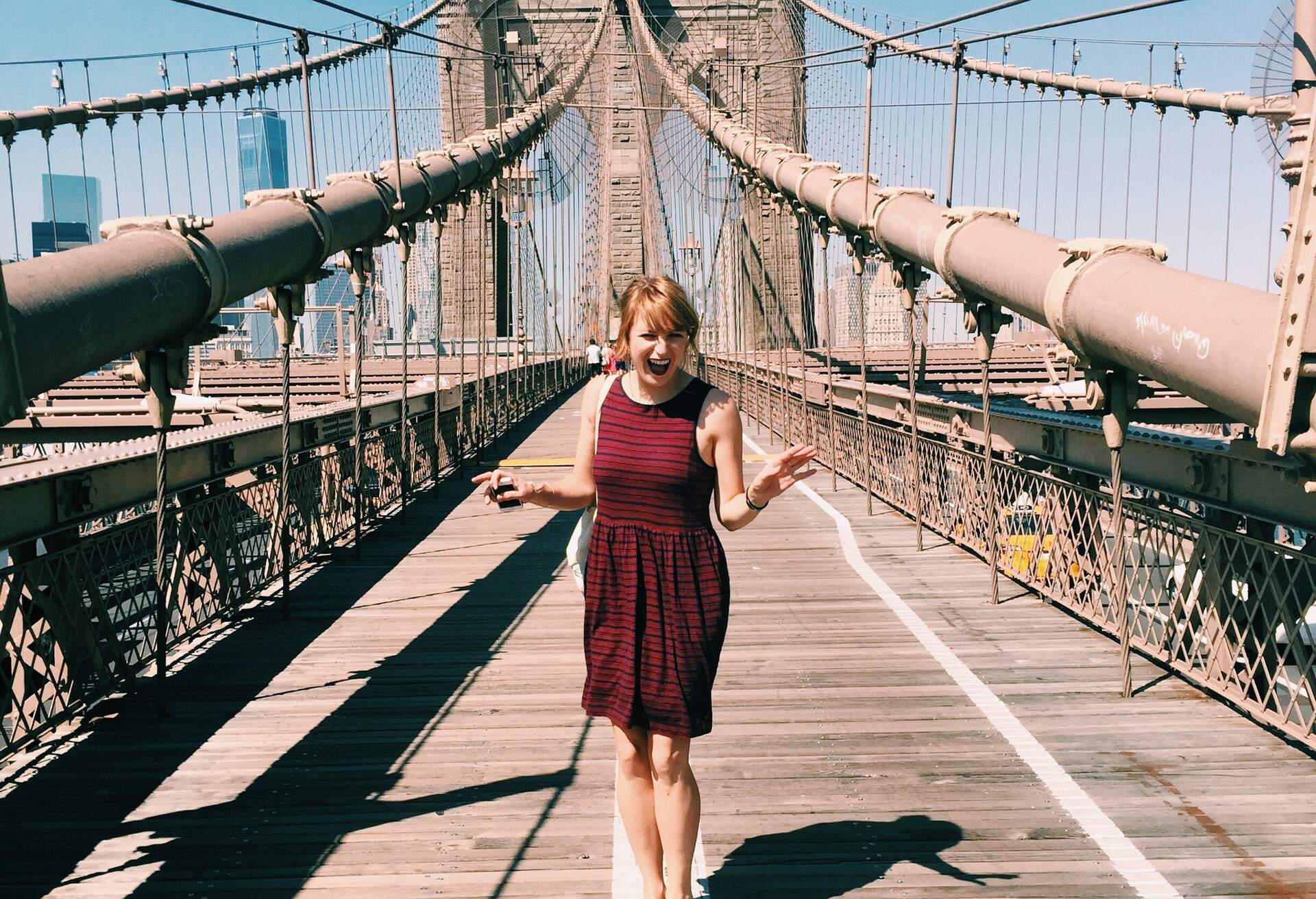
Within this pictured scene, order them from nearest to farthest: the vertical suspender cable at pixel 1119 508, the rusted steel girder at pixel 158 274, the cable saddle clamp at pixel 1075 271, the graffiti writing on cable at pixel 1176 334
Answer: the rusted steel girder at pixel 158 274
the graffiti writing on cable at pixel 1176 334
the cable saddle clamp at pixel 1075 271
the vertical suspender cable at pixel 1119 508

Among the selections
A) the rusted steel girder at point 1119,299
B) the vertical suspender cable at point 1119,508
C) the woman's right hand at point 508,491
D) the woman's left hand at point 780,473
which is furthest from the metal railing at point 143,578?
the vertical suspender cable at point 1119,508

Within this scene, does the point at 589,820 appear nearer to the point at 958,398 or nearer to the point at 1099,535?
the point at 1099,535

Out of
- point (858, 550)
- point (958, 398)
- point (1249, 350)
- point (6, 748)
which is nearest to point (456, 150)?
point (958, 398)

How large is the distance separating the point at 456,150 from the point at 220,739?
11156 millimetres

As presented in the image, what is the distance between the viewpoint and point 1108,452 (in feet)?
21.2

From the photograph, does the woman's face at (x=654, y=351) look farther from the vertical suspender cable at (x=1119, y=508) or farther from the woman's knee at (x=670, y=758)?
the vertical suspender cable at (x=1119, y=508)

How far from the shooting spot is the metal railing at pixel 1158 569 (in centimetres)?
466

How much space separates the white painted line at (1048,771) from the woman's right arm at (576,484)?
74.0 inches

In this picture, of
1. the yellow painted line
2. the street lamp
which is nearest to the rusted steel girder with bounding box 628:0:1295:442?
the yellow painted line

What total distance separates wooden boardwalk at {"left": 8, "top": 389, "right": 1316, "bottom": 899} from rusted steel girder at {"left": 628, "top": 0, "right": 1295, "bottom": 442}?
1.38 m

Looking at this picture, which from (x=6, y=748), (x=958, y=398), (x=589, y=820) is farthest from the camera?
(x=958, y=398)

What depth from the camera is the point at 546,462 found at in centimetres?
1557

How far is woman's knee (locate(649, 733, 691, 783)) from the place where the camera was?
3.07 meters

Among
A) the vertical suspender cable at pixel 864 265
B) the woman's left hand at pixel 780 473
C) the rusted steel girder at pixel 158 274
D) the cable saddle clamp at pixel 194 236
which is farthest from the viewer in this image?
the vertical suspender cable at pixel 864 265
